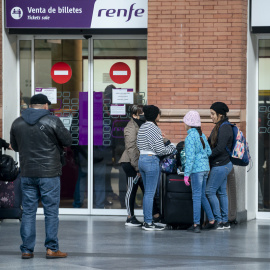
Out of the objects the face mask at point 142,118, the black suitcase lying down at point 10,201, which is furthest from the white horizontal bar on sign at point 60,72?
the black suitcase lying down at point 10,201

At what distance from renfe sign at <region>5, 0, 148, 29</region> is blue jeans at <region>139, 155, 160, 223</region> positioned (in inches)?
107

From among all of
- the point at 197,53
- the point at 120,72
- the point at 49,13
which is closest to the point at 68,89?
the point at 120,72

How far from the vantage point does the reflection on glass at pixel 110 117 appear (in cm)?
1331

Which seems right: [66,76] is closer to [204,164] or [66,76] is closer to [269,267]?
[204,164]

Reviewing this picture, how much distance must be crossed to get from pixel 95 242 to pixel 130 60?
404 centimetres

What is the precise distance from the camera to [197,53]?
12422mm

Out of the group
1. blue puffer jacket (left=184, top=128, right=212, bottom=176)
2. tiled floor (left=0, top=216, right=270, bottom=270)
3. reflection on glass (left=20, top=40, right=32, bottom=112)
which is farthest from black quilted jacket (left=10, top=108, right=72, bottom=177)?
reflection on glass (left=20, top=40, right=32, bottom=112)

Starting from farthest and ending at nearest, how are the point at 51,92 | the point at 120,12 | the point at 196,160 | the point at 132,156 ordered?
the point at 51,92, the point at 120,12, the point at 132,156, the point at 196,160

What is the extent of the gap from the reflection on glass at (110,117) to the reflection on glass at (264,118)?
1.97 m

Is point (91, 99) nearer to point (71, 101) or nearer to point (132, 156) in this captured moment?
point (71, 101)

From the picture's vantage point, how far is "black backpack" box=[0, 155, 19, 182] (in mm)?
11500

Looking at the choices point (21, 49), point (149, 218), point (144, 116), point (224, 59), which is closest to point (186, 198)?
point (149, 218)

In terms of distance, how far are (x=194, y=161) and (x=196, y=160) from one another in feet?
0.10

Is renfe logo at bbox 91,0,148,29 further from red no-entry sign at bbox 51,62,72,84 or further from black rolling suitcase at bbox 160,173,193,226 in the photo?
black rolling suitcase at bbox 160,173,193,226
